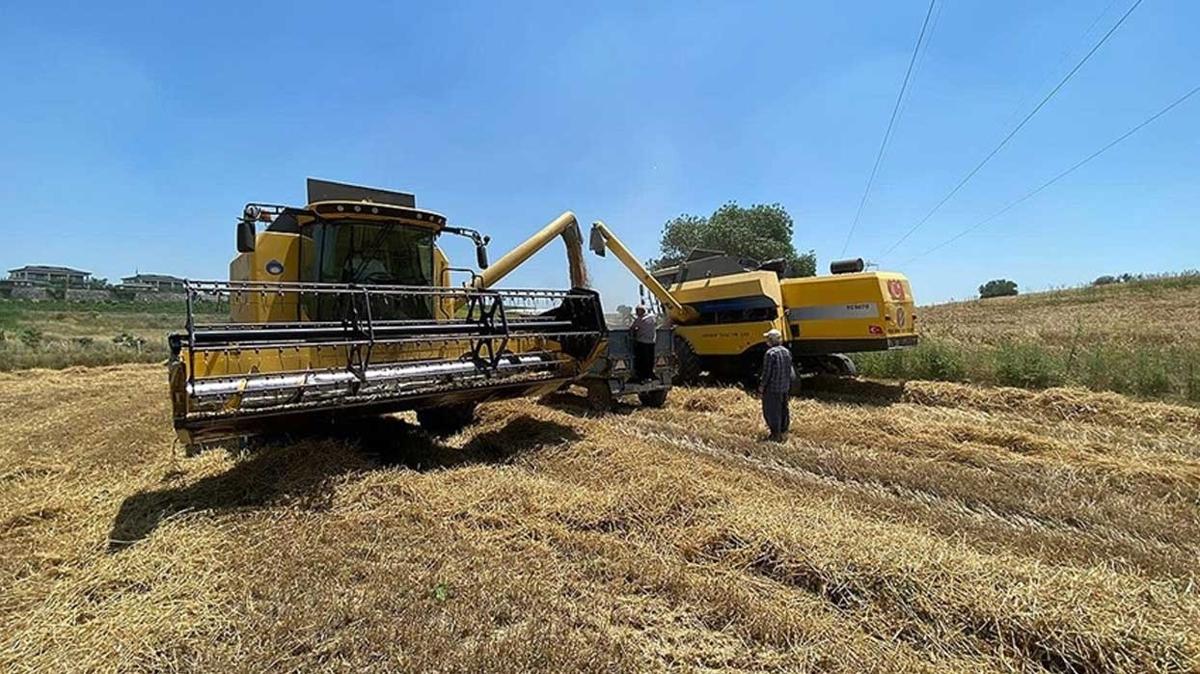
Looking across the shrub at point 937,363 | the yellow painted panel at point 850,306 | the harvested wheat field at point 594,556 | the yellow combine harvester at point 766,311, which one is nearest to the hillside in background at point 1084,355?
the shrub at point 937,363

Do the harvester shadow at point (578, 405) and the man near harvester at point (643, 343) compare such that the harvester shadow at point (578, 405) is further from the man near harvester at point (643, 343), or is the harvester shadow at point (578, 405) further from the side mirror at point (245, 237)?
the side mirror at point (245, 237)

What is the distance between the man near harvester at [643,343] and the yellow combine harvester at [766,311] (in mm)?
2220

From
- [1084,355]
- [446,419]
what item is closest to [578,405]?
[446,419]

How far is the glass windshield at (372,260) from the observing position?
5730 mm

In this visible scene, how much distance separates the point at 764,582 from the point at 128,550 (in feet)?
11.5

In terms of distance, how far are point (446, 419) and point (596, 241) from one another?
17.8 feet

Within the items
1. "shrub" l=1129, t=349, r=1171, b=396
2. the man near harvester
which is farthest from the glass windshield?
"shrub" l=1129, t=349, r=1171, b=396

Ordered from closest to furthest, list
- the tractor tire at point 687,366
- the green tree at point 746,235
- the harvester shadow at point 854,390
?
the harvester shadow at point 854,390 < the tractor tire at point 687,366 < the green tree at point 746,235

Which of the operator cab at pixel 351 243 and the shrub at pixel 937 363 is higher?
the operator cab at pixel 351 243

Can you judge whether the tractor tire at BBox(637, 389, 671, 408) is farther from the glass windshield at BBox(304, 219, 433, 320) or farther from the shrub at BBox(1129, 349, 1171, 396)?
the shrub at BBox(1129, 349, 1171, 396)

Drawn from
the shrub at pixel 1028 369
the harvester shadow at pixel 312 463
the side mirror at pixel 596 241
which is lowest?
the harvester shadow at pixel 312 463

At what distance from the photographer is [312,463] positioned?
4.60 m

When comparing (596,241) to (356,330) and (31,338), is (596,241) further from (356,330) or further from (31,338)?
(31,338)

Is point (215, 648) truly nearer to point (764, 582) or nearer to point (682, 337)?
point (764, 582)
